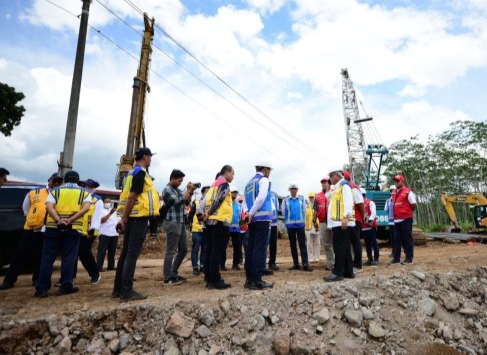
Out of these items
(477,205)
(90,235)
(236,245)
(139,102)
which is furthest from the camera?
(477,205)

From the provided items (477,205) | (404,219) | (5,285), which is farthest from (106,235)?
(477,205)

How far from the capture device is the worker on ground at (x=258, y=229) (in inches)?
178

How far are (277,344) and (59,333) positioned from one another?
7.11 ft

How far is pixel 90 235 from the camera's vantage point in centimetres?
579

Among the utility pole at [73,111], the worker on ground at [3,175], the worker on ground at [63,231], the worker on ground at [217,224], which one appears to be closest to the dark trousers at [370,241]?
the worker on ground at [217,224]

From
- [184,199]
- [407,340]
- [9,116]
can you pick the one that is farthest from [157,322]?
[9,116]

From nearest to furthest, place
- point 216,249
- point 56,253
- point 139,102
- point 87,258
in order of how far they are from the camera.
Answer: point 56,253, point 216,249, point 87,258, point 139,102

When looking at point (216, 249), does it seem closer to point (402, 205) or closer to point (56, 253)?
point (56, 253)

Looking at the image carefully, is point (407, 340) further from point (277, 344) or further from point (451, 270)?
point (451, 270)

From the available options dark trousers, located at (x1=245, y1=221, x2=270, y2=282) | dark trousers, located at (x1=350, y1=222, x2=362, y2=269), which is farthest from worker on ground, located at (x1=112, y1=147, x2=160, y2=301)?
dark trousers, located at (x1=350, y1=222, x2=362, y2=269)

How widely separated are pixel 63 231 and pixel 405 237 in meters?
6.04

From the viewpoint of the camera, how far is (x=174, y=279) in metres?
5.16

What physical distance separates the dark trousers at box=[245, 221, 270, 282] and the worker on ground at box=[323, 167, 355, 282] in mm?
1154

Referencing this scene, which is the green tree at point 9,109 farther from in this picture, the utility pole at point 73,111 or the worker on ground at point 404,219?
the worker on ground at point 404,219
